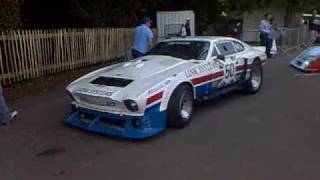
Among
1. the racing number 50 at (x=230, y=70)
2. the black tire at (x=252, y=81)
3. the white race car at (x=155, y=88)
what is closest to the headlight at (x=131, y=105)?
the white race car at (x=155, y=88)

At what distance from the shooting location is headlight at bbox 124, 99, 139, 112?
629 centimetres

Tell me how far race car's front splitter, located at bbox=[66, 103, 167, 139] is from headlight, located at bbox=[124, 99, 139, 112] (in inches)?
5.2

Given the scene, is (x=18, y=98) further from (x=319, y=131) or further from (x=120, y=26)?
(x=120, y=26)

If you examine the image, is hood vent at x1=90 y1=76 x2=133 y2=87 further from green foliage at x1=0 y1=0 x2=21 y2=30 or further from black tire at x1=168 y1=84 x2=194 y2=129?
green foliage at x1=0 y1=0 x2=21 y2=30

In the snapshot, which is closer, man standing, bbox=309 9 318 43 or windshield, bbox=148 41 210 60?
windshield, bbox=148 41 210 60

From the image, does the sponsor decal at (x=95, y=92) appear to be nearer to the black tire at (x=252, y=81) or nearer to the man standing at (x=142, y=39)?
the man standing at (x=142, y=39)

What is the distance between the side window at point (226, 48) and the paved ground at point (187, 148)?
1033mm

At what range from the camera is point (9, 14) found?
10773 millimetres

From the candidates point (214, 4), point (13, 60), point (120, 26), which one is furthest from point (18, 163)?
point (214, 4)

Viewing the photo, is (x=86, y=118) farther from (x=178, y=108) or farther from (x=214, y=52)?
(x=214, y=52)

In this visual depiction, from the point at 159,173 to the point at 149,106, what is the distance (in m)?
1.44

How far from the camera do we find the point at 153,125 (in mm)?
6566

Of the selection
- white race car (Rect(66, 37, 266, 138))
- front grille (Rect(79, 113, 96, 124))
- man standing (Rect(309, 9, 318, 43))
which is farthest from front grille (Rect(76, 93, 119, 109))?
man standing (Rect(309, 9, 318, 43))

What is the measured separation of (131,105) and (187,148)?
0.97 metres
